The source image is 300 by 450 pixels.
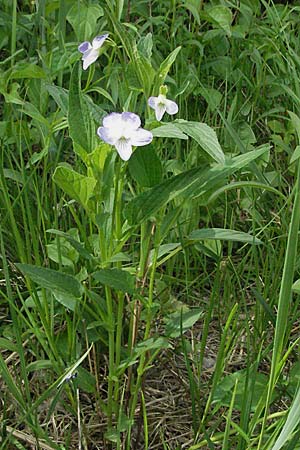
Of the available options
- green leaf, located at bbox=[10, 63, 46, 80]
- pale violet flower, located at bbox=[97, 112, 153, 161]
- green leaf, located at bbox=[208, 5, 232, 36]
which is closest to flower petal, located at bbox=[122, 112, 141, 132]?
pale violet flower, located at bbox=[97, 112, 153, 161]

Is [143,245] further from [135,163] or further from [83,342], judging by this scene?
[83,342]

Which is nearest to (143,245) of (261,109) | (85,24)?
(85,24)

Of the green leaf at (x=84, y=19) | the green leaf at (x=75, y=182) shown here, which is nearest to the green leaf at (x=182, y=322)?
the green leaf at (x=75, y=182)

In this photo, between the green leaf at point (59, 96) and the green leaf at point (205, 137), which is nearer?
the green leaf at point (205, 137)

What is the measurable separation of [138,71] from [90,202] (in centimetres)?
17

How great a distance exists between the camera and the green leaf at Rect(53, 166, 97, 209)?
0.93 m

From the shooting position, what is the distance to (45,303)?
111 centimetres

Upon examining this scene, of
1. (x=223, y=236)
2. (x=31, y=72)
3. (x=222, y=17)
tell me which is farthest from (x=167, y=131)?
(x=222, y=17)

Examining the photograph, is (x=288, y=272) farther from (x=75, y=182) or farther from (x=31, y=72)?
(x=31, y=72)

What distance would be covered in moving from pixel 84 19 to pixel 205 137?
657 mm

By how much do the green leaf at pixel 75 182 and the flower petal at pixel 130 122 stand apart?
74mm

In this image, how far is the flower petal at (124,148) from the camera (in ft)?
2.96

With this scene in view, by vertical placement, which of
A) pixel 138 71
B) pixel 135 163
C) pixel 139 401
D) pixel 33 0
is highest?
pixel 33 0

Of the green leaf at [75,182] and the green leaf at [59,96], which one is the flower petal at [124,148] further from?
the green leaf at [59,96]
